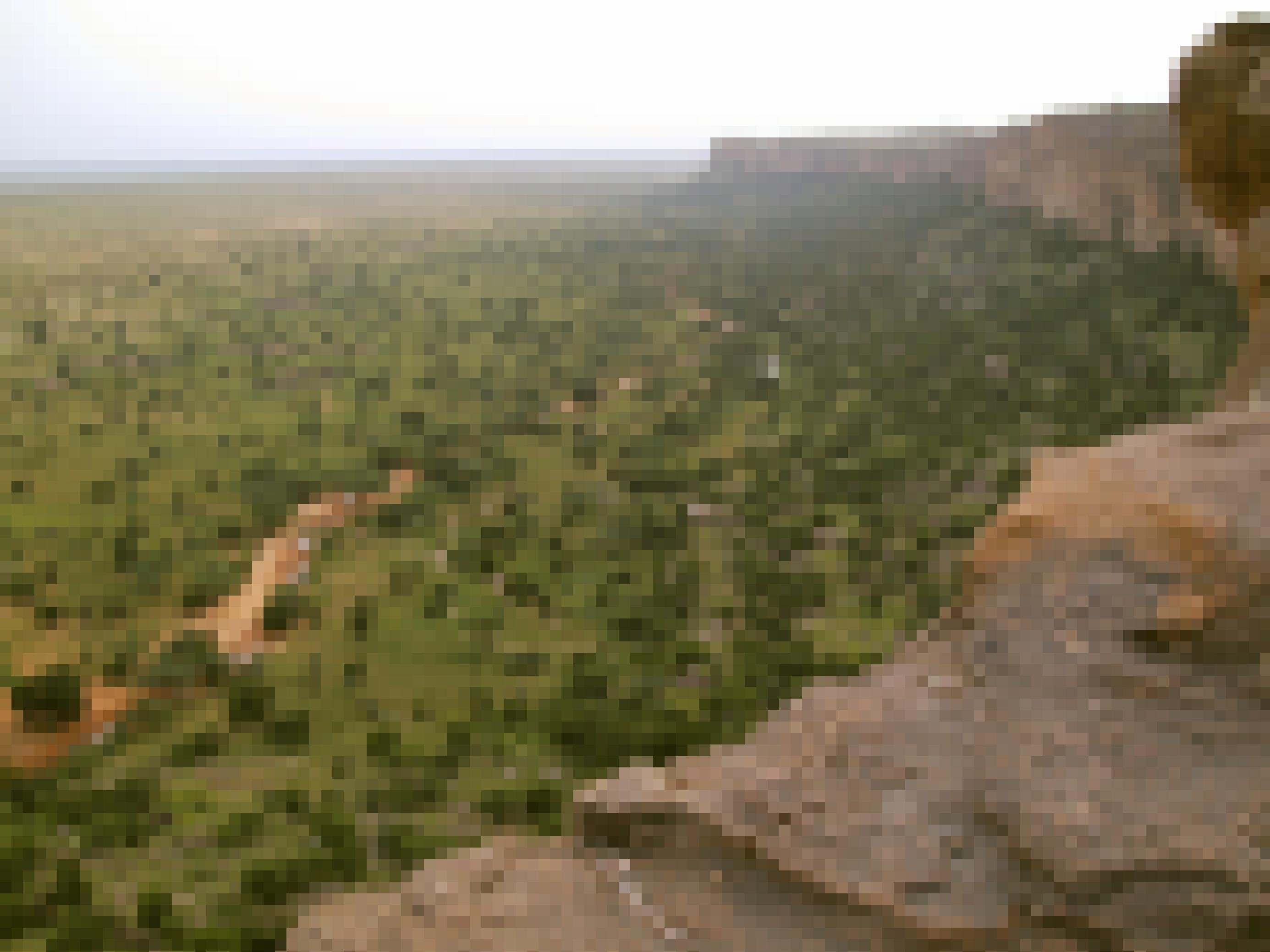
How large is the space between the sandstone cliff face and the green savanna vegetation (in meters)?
1.10

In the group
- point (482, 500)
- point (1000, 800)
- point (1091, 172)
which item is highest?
point (1091, 172)

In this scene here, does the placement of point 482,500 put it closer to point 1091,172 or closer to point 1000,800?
point 1000,800

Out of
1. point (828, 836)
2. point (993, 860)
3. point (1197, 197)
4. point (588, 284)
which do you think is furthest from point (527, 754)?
point (588, 284)

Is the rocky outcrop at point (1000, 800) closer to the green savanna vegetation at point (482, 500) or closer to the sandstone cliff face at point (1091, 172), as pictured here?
the green savanna vegetation at point (482, 500)

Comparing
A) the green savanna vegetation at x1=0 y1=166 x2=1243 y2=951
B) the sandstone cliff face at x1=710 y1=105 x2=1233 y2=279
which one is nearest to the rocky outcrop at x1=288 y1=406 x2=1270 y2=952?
the green savanna vegetation at x1=0 y1=166 x2=1243 y2=951

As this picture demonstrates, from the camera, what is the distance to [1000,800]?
603 centimetres

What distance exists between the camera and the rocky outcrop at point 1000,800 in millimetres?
5328

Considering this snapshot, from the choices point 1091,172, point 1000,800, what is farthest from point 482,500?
point 1091,172

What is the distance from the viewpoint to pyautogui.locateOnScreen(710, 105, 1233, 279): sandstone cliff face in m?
33.7

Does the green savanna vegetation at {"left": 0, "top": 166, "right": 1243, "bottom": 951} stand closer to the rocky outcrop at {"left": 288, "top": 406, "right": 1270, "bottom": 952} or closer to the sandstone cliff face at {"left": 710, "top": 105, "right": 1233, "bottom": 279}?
the sandstone cliff face at {"left": 710, "top": 105, "right": 1233, "bottom": 279}

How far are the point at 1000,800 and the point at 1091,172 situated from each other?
128 feet

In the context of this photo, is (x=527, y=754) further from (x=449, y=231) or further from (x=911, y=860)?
(x=449, y=231)

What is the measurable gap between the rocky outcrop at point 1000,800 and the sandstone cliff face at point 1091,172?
19.1m

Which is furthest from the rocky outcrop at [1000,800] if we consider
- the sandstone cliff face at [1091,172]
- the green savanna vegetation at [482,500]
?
the sandstone cliff face at [1091,172]
